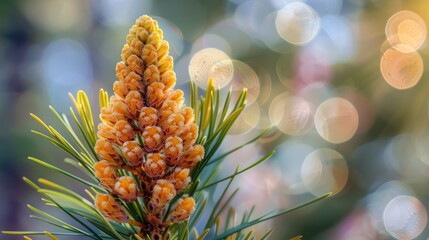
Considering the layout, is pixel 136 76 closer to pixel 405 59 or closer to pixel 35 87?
pixel 405 59

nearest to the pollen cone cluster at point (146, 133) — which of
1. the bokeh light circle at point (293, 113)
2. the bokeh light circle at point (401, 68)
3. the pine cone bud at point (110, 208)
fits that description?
the pine cone bud at point (110, 208)

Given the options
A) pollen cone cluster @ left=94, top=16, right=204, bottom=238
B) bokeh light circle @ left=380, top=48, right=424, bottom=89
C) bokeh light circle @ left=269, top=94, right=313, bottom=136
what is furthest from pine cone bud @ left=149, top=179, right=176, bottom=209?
bokeh light circle @ left=269, top=94, right=313, bottom=136

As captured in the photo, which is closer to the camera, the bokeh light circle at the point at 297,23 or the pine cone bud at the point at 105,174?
the pine cone bud at the point at 105,174

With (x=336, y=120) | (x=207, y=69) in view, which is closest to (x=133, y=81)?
(x=207, y=69)

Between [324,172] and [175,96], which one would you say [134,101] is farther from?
[324,172]

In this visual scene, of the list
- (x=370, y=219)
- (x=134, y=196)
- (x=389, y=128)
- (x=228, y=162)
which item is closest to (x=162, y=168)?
(x=134, y=196)

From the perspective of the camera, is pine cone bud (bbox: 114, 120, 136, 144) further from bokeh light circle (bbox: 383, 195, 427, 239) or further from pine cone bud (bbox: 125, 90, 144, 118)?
bokeh light circle (bbox: 383, 195, 427, 239)

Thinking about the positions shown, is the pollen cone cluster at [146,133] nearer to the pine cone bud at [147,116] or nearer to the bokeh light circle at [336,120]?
the pine cone bud at [147,116]
